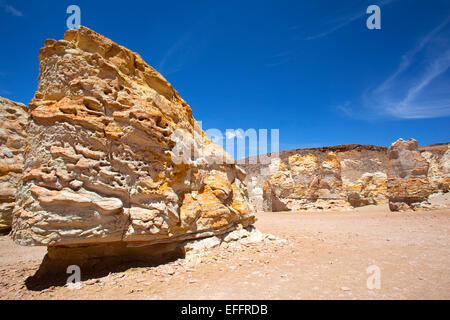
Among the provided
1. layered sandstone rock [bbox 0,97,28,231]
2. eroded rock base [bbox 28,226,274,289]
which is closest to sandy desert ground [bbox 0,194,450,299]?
eroded rock base [bbox 28,226,274,289]

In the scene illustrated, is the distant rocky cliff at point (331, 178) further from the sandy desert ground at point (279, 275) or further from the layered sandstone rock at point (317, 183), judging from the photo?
the sandy desert ground at point (279, 275)

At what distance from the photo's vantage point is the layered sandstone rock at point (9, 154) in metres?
7.16

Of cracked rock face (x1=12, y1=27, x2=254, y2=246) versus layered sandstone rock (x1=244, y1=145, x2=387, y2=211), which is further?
layered sandstone rock (x1=244, y1=145, x2=387, y2=211)

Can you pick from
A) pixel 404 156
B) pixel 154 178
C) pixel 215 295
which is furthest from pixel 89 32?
pixel 404 156

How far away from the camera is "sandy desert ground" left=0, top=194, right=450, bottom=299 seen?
2.79 meters

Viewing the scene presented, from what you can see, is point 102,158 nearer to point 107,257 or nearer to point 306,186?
point 107,257

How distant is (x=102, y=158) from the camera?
3.68m

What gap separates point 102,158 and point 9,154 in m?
6.09

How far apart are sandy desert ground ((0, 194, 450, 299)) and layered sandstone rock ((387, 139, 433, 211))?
6460 millimetres

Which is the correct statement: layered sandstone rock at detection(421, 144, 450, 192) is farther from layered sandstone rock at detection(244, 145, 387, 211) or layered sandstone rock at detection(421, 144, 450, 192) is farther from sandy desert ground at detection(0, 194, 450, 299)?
sandy desert ground at detection(0, 194, 450, 299)

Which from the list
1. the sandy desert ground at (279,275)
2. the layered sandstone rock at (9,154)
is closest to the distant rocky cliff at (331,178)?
the sandy desert ground at (279,275)

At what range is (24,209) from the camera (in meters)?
3.17
